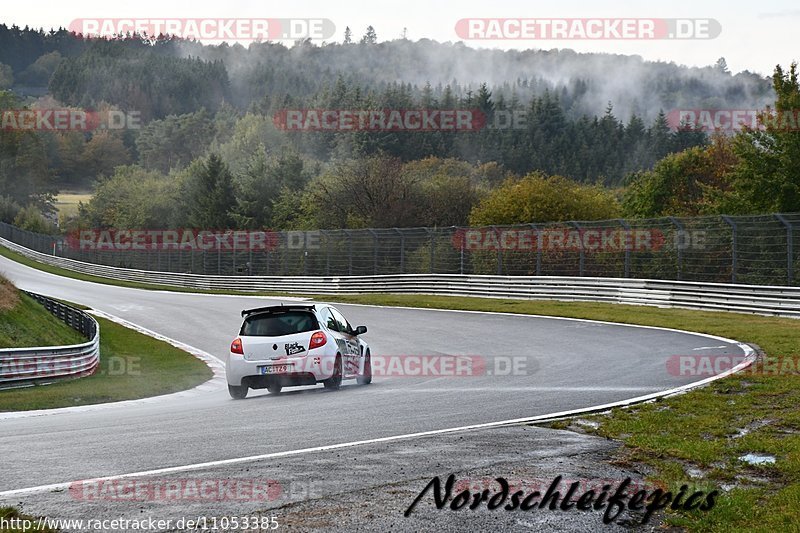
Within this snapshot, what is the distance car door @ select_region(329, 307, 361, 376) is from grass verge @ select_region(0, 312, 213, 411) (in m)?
3.95

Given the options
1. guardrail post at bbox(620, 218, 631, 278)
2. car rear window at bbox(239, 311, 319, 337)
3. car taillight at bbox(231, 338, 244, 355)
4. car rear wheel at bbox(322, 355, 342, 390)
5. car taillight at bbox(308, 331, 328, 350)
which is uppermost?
guardrail post at bbox(620, 218, 631, 278)

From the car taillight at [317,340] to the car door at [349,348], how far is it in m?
0.70

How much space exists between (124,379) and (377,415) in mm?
10143

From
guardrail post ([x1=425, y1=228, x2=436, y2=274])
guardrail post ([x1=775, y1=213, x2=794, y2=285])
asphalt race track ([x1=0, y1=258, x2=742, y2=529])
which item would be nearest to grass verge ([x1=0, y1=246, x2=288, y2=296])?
guardrail post ([x1=425, y1=228, x2=436, y2=274])

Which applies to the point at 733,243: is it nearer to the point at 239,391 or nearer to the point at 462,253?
the point at 462,253

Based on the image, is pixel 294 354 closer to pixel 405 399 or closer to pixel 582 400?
pixel 405 399

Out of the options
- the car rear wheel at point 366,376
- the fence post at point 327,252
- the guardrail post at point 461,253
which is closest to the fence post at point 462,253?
the guardrail post at point 461,253

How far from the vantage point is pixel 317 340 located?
14.3 m

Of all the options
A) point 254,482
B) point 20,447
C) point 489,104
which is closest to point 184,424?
point 20,447

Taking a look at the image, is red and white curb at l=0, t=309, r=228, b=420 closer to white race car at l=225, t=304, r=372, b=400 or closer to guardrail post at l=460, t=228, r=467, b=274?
white race car at l=225, t=304, r=372, b=400

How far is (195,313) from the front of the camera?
116 ft

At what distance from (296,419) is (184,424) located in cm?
124

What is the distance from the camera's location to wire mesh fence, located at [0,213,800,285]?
1033 inches

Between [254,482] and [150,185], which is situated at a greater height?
[150,185]
